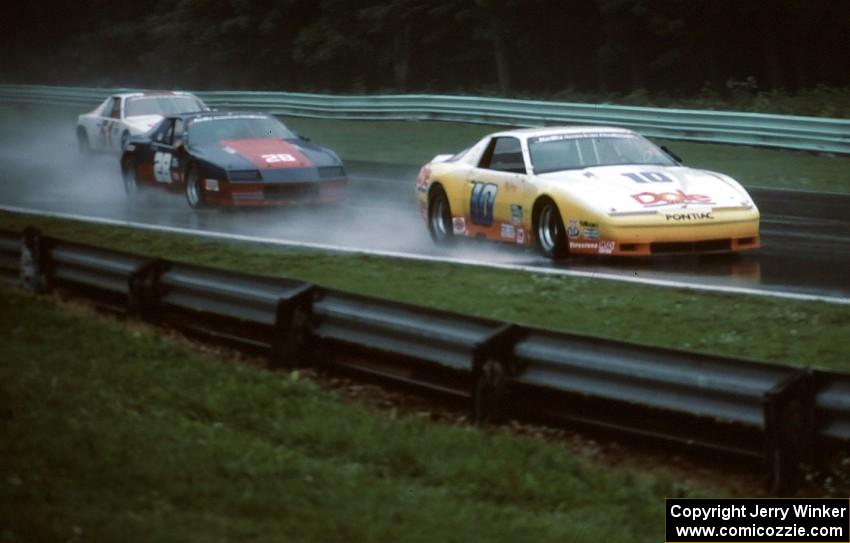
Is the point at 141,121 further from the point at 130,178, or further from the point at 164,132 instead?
the point at 164,132

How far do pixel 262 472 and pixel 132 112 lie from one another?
726 inches

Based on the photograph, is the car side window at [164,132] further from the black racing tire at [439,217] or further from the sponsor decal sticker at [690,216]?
the sponsor decal sticker at [690,216]

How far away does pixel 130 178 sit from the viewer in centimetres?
2095

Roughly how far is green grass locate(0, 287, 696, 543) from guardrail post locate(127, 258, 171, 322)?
177 centimetres

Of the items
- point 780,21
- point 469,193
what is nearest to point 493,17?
point 780,21

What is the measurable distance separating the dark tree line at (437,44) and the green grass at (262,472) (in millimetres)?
25429

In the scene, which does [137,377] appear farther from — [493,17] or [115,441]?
[493,17]

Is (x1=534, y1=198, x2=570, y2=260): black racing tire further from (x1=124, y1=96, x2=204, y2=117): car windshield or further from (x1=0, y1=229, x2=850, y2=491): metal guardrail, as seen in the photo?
(x1=124, y1=96, x2=204, y2=117): car windshield

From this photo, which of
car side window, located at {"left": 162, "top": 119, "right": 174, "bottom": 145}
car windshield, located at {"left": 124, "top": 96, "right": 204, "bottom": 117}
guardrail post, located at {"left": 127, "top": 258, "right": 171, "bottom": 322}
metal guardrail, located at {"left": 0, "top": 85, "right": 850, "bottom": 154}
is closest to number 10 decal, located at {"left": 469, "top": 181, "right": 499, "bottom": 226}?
guardrail post, located at {"left": 127, "top": 258, "right": 171, "bottom": 322}

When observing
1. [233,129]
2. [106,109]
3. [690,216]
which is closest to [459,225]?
[690,216]

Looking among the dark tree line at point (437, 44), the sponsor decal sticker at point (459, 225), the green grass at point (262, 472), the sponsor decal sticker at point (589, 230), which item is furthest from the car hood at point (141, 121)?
the green grass at point (262, 472)

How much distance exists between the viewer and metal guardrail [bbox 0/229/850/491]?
6.64 m

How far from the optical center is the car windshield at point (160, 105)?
2422 cm
